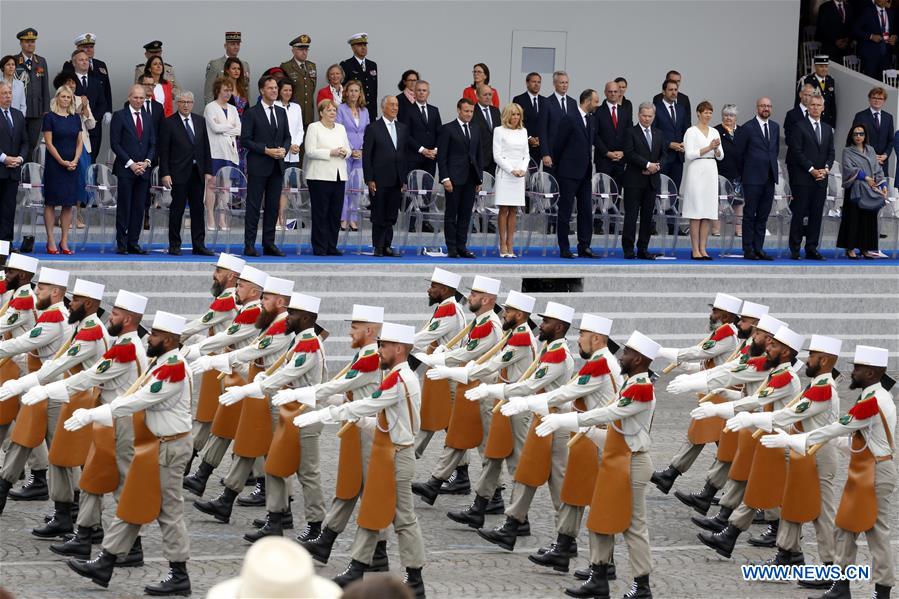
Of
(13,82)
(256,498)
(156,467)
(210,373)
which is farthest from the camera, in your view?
(13,82)

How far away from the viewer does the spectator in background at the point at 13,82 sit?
17531mm

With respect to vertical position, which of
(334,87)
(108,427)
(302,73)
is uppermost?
(302,73)

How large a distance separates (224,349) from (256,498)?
123cm

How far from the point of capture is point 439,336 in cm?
1263

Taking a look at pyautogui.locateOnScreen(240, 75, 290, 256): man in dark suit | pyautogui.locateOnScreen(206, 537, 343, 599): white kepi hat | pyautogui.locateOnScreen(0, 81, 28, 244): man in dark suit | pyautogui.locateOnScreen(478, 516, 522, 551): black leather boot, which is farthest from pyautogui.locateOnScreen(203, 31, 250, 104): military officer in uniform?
pyautogui.locateOnScreen(206, 537, 343, 599): white kepi hat

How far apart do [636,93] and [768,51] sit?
2.39 m

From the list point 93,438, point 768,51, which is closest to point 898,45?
point 768,51

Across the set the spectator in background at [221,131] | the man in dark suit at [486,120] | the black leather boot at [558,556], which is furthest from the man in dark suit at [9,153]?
the black leather boot at [558,556]

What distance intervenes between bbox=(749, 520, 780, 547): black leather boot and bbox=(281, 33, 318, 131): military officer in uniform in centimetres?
1002

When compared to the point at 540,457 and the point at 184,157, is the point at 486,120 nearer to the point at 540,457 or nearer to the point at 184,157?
the point at 184,157

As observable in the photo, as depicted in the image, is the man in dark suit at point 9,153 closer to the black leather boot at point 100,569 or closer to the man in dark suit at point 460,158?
the man in dark suit at point 460,158

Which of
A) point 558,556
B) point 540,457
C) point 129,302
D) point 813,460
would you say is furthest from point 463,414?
point 129,302

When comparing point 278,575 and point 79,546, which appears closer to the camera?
point 278,575

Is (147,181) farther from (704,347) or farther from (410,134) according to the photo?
(704,347)
